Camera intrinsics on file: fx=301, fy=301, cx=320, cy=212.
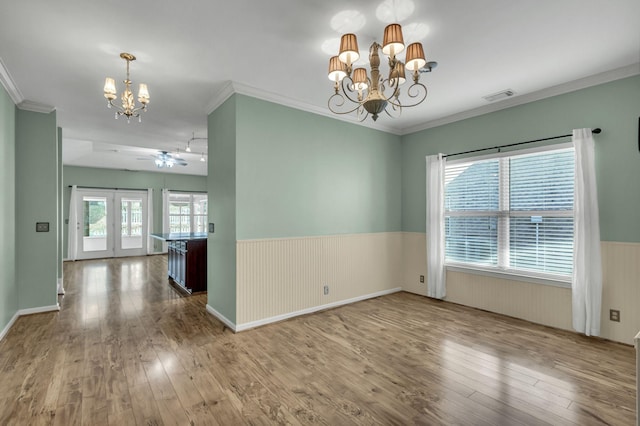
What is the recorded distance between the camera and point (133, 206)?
377 inches

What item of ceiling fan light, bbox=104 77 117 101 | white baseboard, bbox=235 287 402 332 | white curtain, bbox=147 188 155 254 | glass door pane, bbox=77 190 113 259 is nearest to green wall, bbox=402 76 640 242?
white baseboard, bbox=235 287 402 332

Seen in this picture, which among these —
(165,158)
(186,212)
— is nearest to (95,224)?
(186,212)

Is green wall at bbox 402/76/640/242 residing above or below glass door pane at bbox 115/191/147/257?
above

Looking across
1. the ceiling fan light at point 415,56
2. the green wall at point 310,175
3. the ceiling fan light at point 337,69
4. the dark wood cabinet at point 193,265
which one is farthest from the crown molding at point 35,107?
the ceiling fan light at point 415,56

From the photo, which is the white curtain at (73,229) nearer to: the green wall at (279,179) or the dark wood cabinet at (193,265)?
the dark wood cabinet at (193,265)

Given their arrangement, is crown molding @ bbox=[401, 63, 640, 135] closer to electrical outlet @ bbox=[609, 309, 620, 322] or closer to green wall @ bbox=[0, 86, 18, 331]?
electrical outlet @ bbox=[609, 309, 620, 322]

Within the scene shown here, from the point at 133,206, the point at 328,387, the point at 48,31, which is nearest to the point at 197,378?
the point at 328,387

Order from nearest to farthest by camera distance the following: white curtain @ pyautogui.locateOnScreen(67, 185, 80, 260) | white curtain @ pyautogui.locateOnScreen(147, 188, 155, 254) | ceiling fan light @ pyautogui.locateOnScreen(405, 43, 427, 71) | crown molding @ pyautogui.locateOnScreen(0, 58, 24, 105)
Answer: ceiling fan light @ pyautogui.locateOnScreen(405, 43, 427, 71) → crown molding @ pyautogui.locateOnScreen(0, 58, 24, 105) → white curtain @ pyautogui.locateOnScreen(67, 185, 80, 260) → white curtain @ pyautogui.locateOnScreen(147, 188, 155, 254)

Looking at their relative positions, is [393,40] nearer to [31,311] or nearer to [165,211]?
[31,311]

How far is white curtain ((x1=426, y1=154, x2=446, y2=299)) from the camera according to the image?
453 cm

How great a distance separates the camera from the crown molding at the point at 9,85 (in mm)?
2960

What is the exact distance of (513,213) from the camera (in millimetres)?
3861

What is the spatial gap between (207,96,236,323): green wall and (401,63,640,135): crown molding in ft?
10.2

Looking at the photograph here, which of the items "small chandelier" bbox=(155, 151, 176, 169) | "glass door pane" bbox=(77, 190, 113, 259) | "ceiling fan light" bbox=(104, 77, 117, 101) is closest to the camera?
"ceiling fan light" bbox=(104, 77, 117, 101)
